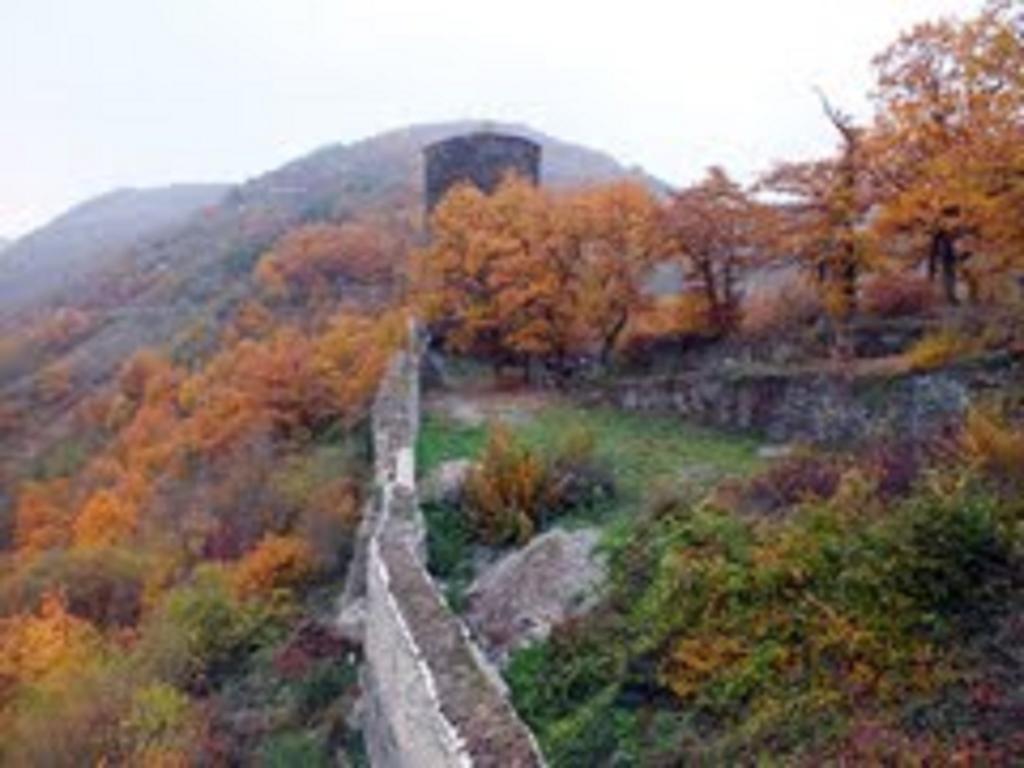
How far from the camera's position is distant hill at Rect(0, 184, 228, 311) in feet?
301

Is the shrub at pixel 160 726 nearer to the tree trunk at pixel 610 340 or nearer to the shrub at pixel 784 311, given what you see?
the tree trunk at pixel 610 340

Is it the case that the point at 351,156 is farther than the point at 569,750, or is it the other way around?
the point at 351,156

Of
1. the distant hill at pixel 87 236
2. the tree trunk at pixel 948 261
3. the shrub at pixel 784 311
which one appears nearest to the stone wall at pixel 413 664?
the shrub at pixel 784 311

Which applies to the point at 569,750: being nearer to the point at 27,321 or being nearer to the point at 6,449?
the point at 6,449

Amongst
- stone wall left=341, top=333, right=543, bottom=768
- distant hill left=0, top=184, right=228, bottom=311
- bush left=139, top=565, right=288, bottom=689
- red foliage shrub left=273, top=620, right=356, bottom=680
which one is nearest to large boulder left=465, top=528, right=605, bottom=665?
stone wall left=341, top=333, right=543, bottom=768

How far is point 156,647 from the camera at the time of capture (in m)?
18.9

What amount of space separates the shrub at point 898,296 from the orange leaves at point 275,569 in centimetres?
976

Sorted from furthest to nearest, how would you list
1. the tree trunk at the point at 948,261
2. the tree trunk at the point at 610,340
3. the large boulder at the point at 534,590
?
the tree trunk at the point at 610,340 → the tree trunk at the point at 948,261 → the large boulder at the point at 534,590

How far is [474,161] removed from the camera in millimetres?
33375

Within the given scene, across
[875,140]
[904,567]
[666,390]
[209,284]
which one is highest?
[875,140]

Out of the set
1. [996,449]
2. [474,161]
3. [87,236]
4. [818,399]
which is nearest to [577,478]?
[818,399]

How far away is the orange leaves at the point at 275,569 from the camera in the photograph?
1986 cm

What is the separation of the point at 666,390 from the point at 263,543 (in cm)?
724

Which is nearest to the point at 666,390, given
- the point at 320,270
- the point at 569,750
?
the point at 569,750
